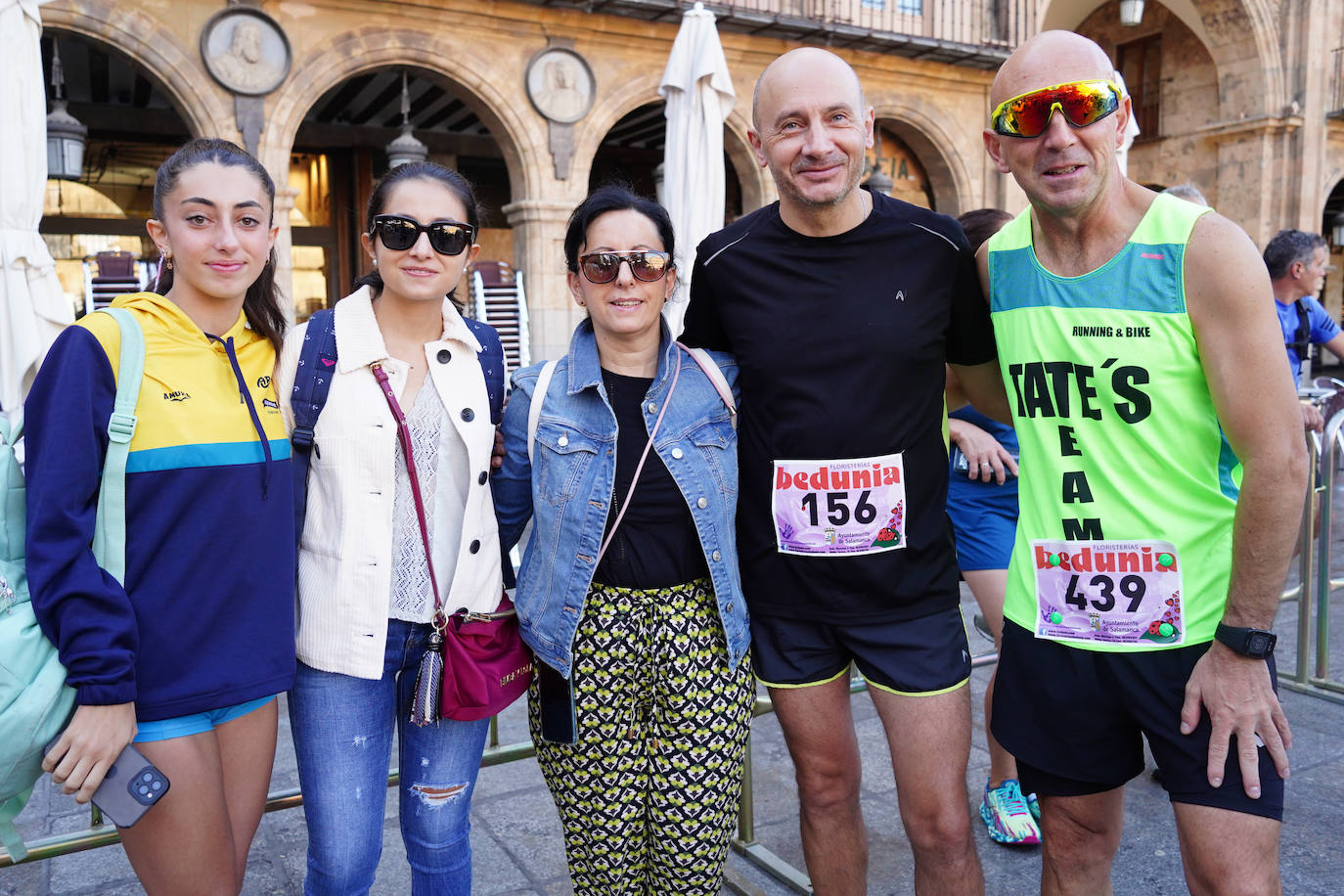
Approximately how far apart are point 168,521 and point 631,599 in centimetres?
93

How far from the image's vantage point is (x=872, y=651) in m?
2.27

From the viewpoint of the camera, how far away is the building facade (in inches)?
393

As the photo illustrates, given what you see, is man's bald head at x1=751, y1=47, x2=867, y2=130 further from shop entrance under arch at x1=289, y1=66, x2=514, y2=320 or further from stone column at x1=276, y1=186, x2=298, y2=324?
shop entrance under arch at x1=289, y1=66, x2=514, y2=320

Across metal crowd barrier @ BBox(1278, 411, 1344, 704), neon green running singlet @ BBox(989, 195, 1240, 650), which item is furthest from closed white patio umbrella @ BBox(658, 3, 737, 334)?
neon green running singlet @ BBox(989, 195, 1240, 650)

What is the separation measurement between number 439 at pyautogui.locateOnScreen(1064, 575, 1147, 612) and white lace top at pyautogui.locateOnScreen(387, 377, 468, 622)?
1.28 metres

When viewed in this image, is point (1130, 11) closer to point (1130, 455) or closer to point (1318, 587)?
point (1318, 587)

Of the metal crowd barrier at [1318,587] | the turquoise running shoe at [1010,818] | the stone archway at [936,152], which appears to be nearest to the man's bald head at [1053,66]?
the turquoise running shoe at [1010,818]

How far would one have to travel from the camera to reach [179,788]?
5.82ft

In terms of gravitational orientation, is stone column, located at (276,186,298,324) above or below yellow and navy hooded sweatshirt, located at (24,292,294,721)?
above

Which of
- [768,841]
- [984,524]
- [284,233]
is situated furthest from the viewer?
[284,233]

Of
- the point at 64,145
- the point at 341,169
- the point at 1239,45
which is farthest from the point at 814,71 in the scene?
the point at 1239,45

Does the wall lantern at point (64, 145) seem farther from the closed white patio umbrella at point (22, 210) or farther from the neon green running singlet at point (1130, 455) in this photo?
the neon green running singlet at point (1130, 455)

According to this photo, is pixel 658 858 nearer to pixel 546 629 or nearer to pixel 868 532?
pixel 546 629

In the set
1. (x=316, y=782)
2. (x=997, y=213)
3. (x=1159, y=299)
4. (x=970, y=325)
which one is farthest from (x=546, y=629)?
(x=997, y=213)
